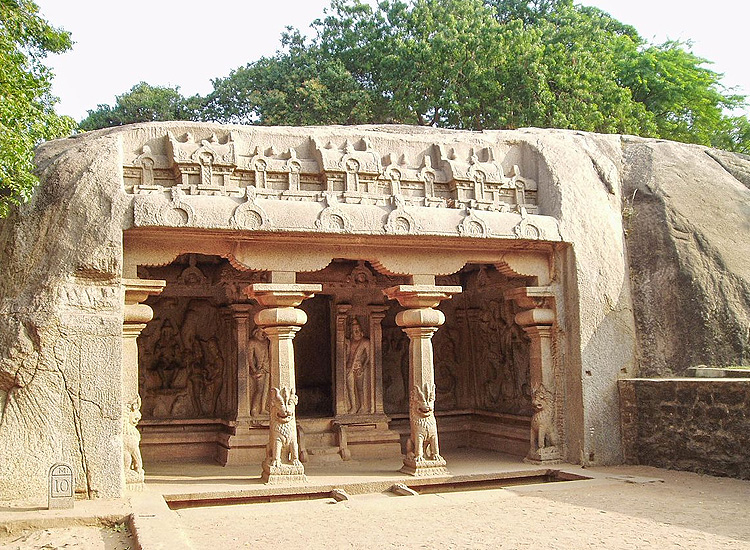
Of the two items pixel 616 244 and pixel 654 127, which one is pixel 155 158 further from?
pixel 654 127

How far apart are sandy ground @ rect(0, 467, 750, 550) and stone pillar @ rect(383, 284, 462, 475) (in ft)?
3.01

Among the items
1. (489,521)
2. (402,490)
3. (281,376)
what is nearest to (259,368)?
(281,376)

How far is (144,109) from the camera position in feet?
82.4

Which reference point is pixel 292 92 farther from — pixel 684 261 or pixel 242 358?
pixel 684 261

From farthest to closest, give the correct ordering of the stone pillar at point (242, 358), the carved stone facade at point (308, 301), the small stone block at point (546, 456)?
the stone pillar at point (242, 358), the small stone block at point (546, 456), the carved stone facade at point (308, 301)

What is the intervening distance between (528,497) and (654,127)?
14621 millimetres

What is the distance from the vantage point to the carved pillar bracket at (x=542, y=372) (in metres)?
9.45

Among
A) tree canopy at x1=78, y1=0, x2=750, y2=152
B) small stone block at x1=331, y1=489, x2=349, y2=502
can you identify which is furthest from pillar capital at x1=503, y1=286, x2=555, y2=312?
tree canopy at x1=78, y1=0, x2=750, y2=152

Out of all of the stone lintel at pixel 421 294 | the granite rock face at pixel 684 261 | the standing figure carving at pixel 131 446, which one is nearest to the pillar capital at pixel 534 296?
the stone lintel at pixel 421 294

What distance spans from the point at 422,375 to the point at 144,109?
1917cm

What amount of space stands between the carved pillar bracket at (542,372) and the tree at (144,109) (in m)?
17.7

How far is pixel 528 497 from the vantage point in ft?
25.2

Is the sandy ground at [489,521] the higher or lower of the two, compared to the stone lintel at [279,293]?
lower

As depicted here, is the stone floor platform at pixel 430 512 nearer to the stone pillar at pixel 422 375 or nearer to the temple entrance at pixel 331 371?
the stone pillar at pixel 422 375
